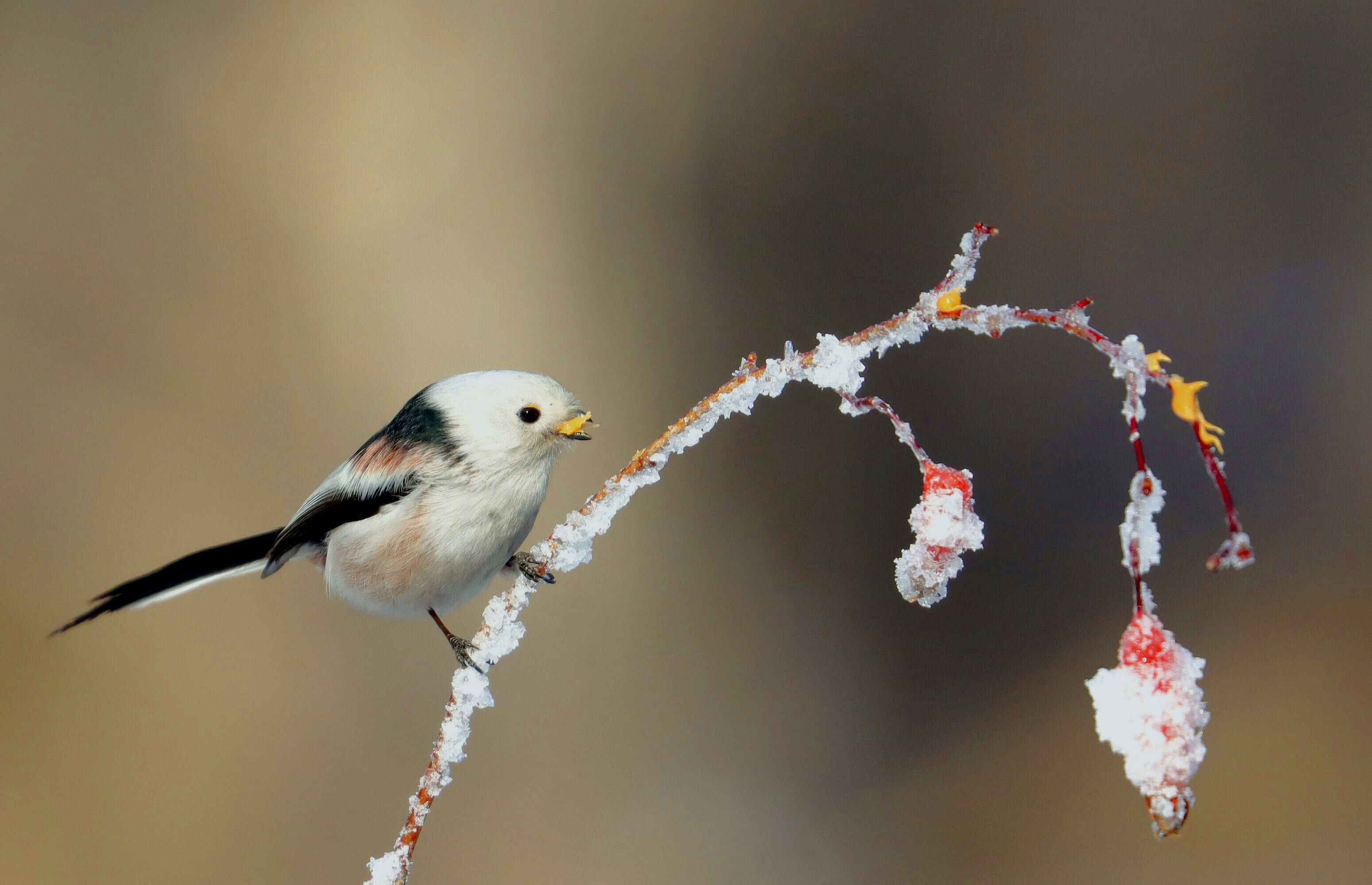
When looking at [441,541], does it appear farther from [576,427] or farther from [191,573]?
[191,573]

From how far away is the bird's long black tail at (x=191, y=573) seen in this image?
61 cm

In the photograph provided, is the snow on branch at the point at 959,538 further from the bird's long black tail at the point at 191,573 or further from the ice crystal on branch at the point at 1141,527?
the bird's long black tail at the point at 191,573

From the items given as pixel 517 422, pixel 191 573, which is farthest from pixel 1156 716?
pixel 191 573

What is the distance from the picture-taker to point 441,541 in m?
0.55

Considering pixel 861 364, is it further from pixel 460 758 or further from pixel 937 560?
pixel 460 758

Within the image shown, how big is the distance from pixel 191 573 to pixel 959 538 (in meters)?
0.55

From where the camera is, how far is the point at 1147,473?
28 centimetres

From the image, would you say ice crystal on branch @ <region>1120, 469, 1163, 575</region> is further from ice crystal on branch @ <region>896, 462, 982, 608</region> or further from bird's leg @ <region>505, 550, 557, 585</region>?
bird's leg @ <region>505, 550, 557, 585</region>

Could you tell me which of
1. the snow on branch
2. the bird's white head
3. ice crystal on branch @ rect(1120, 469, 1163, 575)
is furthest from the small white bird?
ice crystal on branch @ rect(1120, 469, 1163, 575)

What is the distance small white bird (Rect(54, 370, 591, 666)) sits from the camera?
0.55m

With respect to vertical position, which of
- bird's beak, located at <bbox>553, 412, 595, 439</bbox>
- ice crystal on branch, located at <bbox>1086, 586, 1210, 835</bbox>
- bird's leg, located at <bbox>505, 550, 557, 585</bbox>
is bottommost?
ice crystal on branch, located at <bbox>1086, 586, 1210, 835</bbox>

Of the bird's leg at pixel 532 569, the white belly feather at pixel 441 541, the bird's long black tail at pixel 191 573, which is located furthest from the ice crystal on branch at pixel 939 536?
the bird's long black tail at pixel 191 573

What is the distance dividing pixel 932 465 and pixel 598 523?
14 centimetres

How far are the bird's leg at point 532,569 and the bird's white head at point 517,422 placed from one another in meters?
0.06
